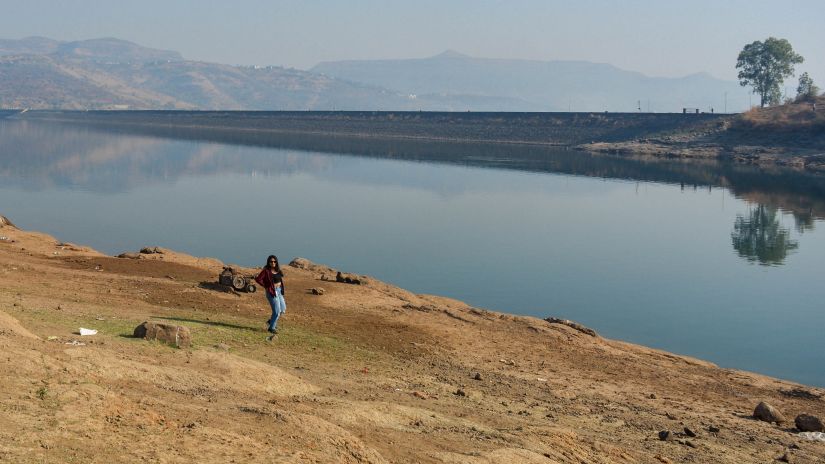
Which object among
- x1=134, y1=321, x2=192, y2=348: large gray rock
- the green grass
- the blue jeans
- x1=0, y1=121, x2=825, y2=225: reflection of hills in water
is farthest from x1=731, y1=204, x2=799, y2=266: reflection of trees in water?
x1=134, y1=321, x2=192, y2=348: large gray rock

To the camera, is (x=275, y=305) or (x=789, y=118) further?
(x=789, y=118)

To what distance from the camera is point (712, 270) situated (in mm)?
38594

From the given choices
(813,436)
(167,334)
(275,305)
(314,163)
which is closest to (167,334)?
(167,334)

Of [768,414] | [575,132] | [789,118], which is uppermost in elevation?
[789,118]

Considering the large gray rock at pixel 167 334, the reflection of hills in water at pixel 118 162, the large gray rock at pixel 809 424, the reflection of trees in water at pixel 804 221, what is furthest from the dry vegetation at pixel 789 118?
the large gray rock at pixel 167 334

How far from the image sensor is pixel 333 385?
15211 millimetres

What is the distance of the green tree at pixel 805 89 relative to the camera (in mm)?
112500

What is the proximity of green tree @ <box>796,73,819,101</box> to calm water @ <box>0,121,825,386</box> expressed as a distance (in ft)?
95.1

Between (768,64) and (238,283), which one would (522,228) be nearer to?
(238,283)

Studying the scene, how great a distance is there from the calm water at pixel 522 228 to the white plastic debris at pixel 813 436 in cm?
794

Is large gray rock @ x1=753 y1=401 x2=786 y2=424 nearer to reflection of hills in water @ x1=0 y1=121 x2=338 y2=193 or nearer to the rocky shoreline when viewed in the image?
reflection of hills in water @ x1=0 y1=121 x2=338 y2=193

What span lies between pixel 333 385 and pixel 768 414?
7546 millimetres

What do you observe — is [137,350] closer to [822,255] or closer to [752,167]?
[822,255]

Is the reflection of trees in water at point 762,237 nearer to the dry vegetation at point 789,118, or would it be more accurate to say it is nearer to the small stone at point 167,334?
the small stone at point 167,334
